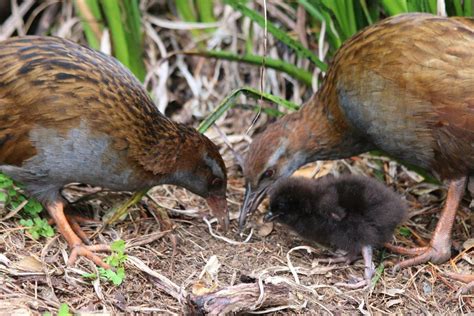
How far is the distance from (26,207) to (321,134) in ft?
5.97

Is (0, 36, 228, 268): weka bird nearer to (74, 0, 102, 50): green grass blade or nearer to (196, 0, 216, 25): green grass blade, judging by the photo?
(74, 0, 102, 50): green grass blade

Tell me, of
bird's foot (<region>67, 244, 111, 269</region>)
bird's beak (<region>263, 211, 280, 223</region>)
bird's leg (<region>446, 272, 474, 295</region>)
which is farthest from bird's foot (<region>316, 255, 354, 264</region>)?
bird's foot (<region>67, 244, 111, 269</region>)

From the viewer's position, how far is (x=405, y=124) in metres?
4.55

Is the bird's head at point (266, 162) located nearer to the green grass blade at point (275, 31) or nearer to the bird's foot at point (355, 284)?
the green grass blade at point (275, 31)

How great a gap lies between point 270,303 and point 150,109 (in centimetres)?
137

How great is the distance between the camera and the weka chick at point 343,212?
462cm

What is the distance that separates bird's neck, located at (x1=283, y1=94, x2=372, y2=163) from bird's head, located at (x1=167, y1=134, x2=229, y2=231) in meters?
0.51

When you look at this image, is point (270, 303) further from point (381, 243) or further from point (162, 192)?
point (162, 192)

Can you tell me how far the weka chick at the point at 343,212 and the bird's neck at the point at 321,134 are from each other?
0.27 metres

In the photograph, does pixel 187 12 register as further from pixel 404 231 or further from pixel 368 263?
pixel 368 263

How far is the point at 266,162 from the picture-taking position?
16.3 feet

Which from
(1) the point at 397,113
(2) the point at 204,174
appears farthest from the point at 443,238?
(2) the point at 204,174

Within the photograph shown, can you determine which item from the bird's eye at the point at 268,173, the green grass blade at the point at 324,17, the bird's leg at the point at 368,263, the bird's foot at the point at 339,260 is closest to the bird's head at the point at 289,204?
the bird's eye at the point at 268,173

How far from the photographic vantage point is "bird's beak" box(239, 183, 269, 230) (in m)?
4.98
